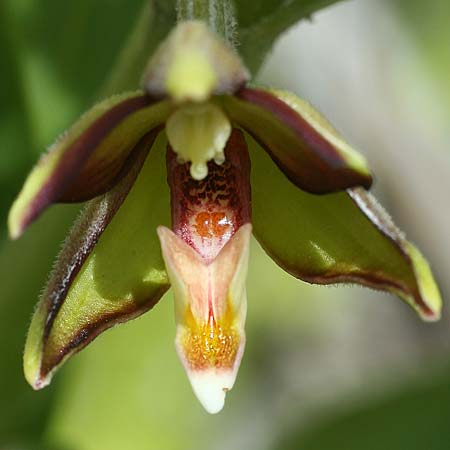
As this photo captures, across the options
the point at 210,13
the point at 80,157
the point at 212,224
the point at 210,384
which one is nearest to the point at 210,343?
the point at 210,384

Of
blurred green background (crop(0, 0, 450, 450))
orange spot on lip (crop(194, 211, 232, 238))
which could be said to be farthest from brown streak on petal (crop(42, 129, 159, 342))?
blurred green background (crop(0, 0, 450, 450))

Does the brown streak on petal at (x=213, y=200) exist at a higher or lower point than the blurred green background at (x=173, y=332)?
lower

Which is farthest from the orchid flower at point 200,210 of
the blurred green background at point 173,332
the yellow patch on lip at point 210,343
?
the blurred green background at point 173,332

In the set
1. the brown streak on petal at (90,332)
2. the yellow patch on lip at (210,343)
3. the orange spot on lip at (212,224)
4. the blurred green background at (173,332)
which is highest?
the blurred green background at (173,332)

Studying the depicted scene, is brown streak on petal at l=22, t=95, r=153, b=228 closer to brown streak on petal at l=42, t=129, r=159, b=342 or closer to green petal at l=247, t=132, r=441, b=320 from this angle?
brown streak on petal at l=42, t=129, r=159, b=342

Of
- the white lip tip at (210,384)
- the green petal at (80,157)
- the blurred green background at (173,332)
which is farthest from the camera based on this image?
the blurred green background at (173,332)

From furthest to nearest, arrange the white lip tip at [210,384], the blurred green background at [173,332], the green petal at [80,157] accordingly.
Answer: the blurred green background at [173,332], the white lip tip at [210,384], the green petal at [80,157]

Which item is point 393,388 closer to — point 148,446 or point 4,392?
point 148,446

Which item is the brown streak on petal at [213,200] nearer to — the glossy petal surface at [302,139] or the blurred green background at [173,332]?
the glossy petal surface at [302,139]
